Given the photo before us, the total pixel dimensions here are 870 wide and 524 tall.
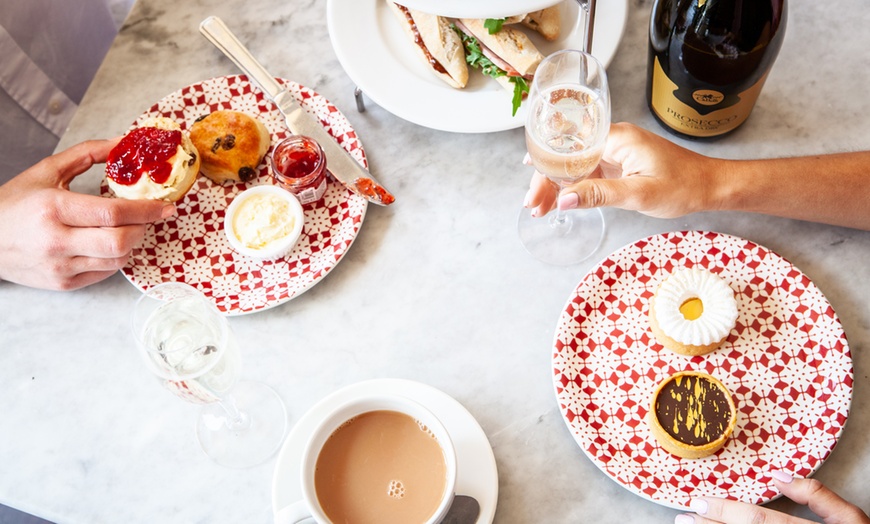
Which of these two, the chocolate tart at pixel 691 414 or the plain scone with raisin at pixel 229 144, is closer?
the chocolate tart at pixel 691 414

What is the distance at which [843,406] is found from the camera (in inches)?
39.8

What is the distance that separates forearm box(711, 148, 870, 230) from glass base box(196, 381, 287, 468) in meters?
0.75

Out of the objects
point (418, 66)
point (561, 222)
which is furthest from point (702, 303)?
point (418, 66)

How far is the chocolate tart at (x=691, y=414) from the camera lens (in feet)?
3.23

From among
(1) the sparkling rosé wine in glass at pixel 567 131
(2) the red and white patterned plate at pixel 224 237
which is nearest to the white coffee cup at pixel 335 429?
(2) the red and white patterned plate at pixel 224 237

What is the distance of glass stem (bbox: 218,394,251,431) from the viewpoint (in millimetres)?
1088

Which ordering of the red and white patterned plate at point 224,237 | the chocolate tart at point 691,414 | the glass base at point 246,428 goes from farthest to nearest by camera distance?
the red and white patterned plate at point 224,237
the glass base at point 246,428
the chocolate tart at point 691,414

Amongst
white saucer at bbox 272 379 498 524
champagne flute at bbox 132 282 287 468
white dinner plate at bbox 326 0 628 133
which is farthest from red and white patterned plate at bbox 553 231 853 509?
champagne flute at bbox 132 282 287 468

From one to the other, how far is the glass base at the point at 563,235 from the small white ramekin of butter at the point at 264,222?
0.38 meters

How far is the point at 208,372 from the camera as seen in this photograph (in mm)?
928

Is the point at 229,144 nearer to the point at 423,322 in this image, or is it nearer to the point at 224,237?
the point at 224,237

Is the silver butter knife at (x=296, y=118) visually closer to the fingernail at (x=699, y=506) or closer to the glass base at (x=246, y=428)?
the glass base at (x=246, y=428)

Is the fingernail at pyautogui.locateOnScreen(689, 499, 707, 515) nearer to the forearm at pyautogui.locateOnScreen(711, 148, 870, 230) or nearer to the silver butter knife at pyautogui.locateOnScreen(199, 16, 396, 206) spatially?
the forearm at pyautogui.locateOnScreen(711, 148, 870, 230)

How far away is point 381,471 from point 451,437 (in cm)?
13
